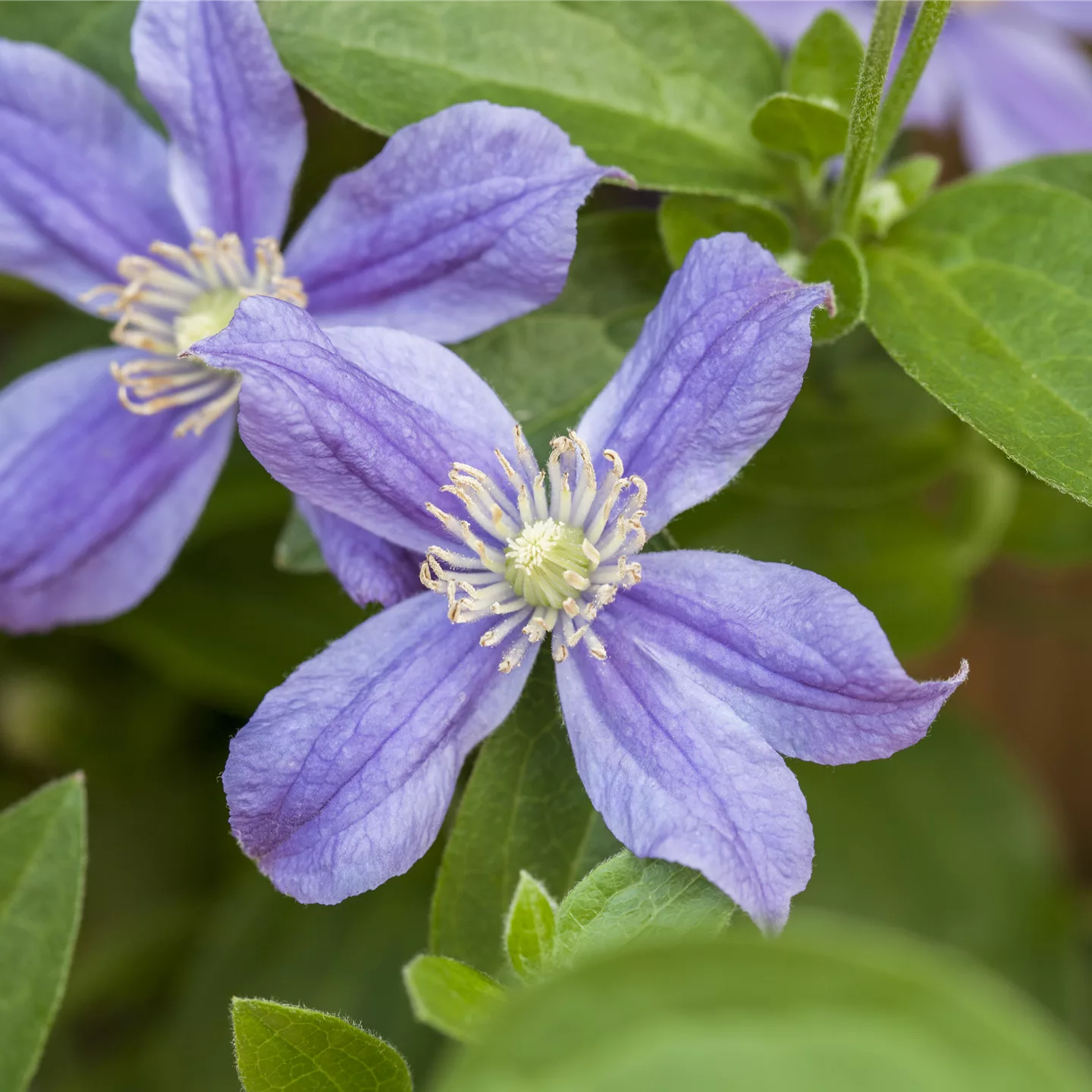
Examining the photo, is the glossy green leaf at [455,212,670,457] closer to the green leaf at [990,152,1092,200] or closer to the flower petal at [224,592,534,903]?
the flower petal at [224,592,534,903]

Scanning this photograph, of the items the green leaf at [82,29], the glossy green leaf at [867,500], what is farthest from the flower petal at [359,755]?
the green leaf at [82,29]

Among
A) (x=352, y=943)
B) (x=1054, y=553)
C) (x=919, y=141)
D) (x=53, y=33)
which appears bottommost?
(x=352, y=943)

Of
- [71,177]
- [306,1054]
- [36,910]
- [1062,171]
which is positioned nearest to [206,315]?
[71,177]

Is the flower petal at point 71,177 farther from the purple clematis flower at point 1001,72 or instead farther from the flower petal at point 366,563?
the purple clematis flower at point 1001,72

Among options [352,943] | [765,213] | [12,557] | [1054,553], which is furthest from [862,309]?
[352,943]

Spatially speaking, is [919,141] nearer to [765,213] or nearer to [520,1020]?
[765,213]
